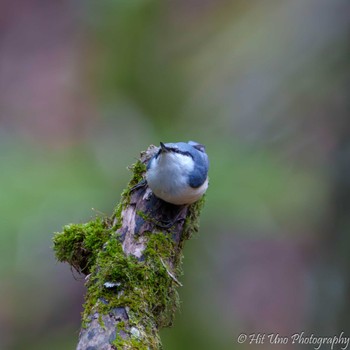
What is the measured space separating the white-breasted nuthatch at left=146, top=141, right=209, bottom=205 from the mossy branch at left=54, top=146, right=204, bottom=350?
0.10m

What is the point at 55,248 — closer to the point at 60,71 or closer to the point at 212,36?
the point at 212,36

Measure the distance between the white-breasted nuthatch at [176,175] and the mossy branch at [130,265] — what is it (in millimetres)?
101

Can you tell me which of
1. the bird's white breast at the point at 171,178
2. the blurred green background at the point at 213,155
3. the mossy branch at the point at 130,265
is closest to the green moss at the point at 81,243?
the mossy branch at the point at 130,265

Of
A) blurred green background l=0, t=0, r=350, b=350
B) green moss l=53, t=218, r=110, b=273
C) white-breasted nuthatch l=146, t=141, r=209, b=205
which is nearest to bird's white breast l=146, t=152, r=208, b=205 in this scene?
white-breasted nuthatch l=146, t=141, r=209, b=205

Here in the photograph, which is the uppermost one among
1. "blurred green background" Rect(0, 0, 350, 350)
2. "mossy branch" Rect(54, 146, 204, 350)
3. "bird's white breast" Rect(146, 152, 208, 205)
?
"blurred green background" Rect(0, 0, 350, 350)

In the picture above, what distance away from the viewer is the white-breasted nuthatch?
9.25ft

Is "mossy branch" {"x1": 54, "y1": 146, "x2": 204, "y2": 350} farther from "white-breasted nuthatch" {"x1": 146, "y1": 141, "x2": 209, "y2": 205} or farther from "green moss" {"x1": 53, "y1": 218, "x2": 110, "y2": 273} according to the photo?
"white-breasted nuthatch" {"x1": 146, "y1": 141, "x2": 209, "y2": 205}

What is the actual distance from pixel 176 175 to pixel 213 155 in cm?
200

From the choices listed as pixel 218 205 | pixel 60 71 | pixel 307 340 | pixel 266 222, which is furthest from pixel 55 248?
pixel 60 71

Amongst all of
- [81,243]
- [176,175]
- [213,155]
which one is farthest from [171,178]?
[213,155]

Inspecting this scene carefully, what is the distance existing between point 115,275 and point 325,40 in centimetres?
196

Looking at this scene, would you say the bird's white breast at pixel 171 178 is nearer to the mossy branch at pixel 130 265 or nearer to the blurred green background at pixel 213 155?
the mossy branch at pixel 130 265

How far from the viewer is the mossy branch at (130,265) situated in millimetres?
2275

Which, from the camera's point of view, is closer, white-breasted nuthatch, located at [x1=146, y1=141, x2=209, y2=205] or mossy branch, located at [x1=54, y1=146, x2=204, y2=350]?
mossy branch, located at [x1=54, y1=146, x2=204, y2=350]
